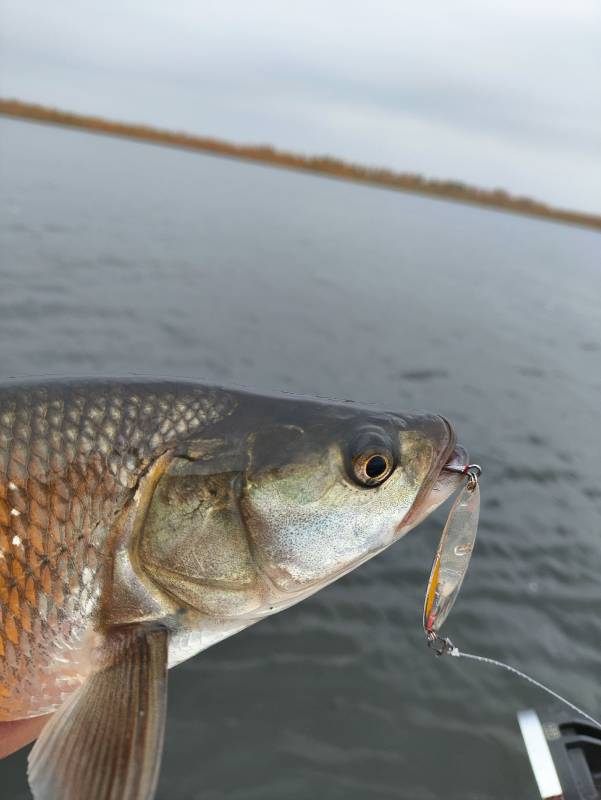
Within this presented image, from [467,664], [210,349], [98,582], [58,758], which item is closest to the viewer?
[58,758]

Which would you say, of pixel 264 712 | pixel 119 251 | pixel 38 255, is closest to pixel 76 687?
pixel 264 712

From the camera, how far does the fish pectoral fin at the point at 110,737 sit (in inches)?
67.5

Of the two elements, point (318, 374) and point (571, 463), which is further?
point (318, 374)

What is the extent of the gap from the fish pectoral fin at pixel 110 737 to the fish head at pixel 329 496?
0.51 m

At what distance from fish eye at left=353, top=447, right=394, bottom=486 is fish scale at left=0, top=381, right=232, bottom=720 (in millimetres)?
650

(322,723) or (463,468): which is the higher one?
(463,468)

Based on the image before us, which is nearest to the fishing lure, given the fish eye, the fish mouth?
the fish mouth

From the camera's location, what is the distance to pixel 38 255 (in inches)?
580

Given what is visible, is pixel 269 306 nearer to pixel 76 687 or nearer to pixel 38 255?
pixel 38 255

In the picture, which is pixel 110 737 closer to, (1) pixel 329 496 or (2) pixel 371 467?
(1) pixel 329 496

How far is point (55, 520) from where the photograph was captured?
6.63 ft

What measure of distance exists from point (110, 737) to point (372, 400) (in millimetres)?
7665

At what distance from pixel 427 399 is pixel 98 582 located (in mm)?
8274

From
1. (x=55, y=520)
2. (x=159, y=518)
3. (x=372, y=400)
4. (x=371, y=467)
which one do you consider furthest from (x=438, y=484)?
(x=372, y=400)
